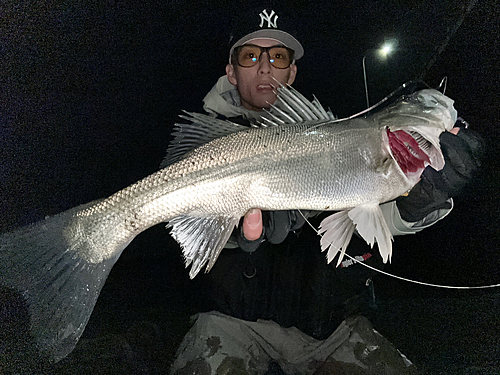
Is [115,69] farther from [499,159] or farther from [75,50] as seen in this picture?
[499,159]

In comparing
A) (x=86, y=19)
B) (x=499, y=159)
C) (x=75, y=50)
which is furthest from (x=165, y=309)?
(x=499, y=159)

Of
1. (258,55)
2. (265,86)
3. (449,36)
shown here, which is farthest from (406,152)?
(449,36)

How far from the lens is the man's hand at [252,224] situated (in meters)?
1.42

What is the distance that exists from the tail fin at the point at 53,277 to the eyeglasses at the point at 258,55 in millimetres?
1643

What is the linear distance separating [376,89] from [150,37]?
3.25 metres

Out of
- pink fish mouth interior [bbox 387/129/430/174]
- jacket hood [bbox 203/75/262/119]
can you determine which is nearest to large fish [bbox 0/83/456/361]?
pink fish mouth interior [bbox 387/129/430/174]

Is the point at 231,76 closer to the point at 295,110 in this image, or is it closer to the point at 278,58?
the point at 278,58

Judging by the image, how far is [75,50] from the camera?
2625 millimetres

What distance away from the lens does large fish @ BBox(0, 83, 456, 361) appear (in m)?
1.21

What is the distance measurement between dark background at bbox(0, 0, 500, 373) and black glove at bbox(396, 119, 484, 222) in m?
1.24

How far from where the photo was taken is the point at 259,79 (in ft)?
6.64

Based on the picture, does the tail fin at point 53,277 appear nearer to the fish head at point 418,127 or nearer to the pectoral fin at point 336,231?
the pectoral fin at point 336,231

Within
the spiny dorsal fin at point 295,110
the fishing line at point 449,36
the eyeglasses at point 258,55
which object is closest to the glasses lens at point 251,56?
the eyeglasses at point 258,55

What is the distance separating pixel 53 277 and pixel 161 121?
9.06 ft
